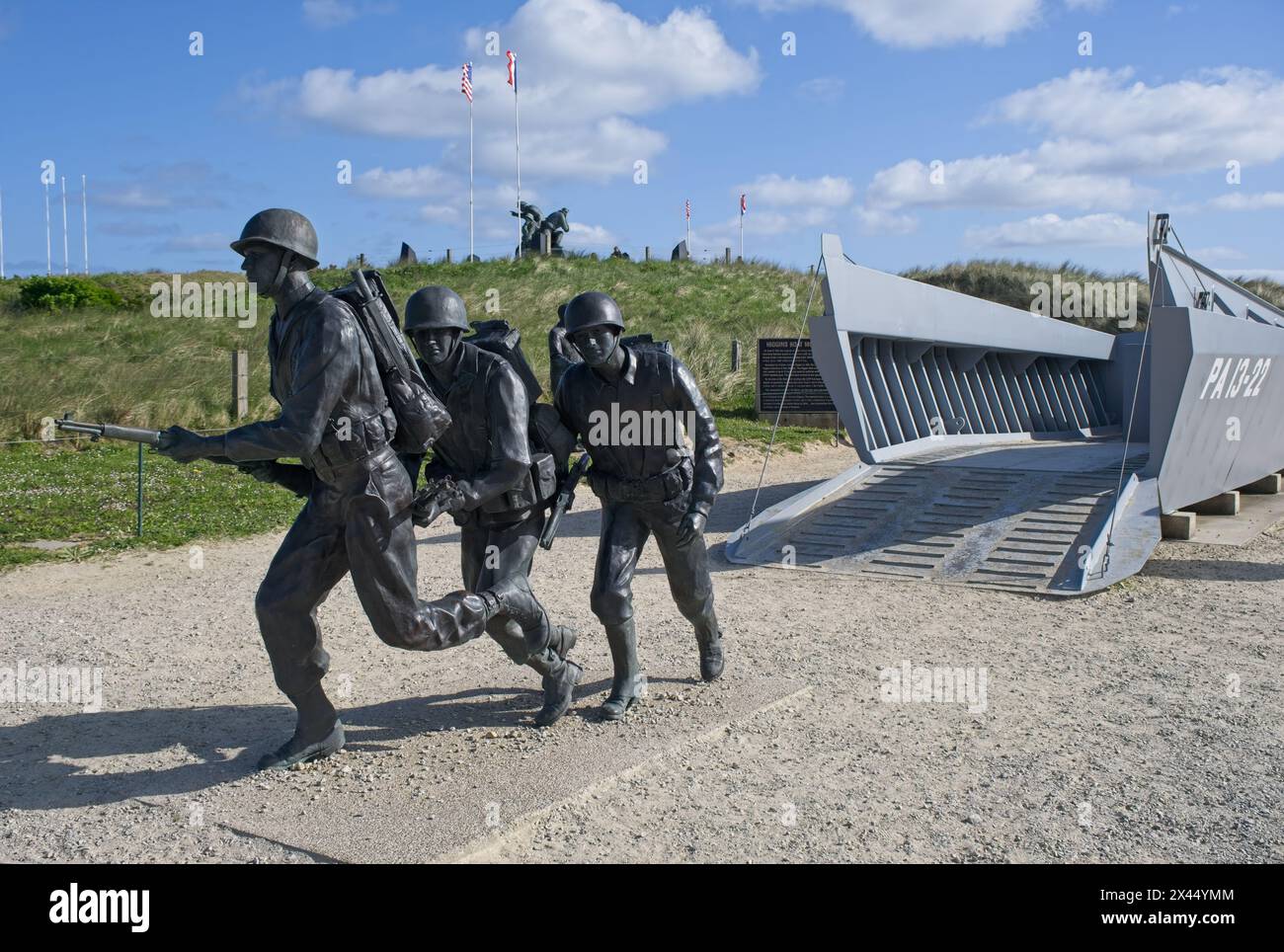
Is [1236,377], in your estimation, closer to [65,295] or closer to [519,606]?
[519,606]

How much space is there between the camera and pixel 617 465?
5.34m

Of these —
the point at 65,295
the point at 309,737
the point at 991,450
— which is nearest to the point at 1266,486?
the point at 991,450

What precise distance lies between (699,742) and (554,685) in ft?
2.38

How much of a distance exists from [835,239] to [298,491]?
282 inches

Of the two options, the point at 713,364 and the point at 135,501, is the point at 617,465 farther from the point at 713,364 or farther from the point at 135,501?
the point at 713,364

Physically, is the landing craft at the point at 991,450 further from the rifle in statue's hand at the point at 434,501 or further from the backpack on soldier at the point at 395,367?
the backpack on soldier at the point at 395,367

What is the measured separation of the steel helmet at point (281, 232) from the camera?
420cm

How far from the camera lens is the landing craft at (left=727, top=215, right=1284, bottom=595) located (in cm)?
920

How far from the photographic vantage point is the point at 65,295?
30656mm

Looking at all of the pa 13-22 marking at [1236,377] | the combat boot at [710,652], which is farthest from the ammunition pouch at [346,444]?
the pa 13-22 marking at [1236,377]

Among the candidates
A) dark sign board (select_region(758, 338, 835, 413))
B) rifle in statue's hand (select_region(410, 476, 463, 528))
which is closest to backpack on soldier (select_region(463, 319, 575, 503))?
rifle in statue's hand (select_region(410, 476, 463, 528))

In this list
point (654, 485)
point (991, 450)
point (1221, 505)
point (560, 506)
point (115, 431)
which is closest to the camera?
point (115, 431)

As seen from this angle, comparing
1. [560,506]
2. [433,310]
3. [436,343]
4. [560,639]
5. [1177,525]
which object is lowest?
[1177,525]
